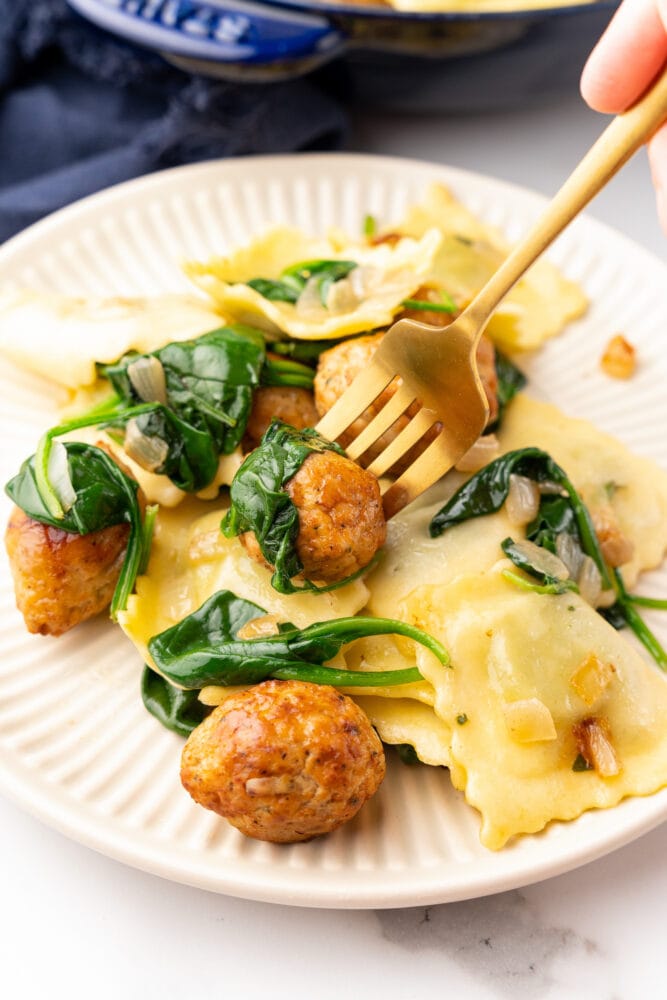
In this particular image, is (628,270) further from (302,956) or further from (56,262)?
(302,956)

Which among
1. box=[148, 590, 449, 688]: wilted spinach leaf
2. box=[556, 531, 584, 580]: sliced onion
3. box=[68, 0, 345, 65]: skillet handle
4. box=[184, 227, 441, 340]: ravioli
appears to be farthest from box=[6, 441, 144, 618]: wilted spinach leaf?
box=[68, 0, 345, 65]: skillet handle

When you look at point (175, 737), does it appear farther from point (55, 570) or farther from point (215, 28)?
point (215, 28)

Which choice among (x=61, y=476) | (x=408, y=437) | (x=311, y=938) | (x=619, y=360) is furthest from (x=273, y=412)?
(x=311, y=938)

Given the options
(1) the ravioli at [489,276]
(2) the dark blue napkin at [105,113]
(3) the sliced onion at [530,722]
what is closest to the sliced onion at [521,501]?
(3) the sliced onion at [530,722]

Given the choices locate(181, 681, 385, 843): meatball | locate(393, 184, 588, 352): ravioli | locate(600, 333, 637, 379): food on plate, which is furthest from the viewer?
locate(393, 184, 588, 352): ravioli

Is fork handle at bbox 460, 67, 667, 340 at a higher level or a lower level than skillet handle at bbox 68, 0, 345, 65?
higher

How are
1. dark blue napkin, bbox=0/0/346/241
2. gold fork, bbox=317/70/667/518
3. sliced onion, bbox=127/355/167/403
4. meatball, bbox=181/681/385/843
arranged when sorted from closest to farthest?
meatball, bbox=181/681/385/843 → gold fork, bbox=317/70/667/518 → sliced onion, bbox=127/355/167/403 → dark blue napkin, bbox=0/0/346/241

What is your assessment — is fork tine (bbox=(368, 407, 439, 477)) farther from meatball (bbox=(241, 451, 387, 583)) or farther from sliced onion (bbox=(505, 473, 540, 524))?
sliced onion (bbox=(505, 473, 540, 524))
